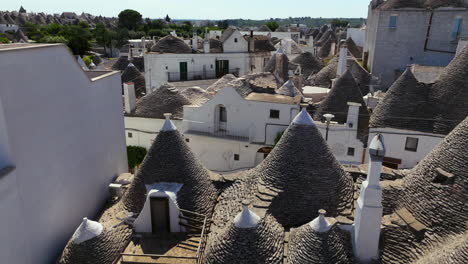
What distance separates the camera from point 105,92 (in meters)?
15.4

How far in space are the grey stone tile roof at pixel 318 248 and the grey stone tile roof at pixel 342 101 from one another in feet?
38.8

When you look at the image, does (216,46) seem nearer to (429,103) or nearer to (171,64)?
(171,64)

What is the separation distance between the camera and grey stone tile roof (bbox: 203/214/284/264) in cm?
926

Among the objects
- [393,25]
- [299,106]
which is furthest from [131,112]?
[393,25]

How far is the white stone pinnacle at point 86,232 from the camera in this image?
10.6m

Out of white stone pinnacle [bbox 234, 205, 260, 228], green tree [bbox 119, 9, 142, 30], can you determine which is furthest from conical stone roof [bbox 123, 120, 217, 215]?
green tree [bbox 119, 9, 142, 30]

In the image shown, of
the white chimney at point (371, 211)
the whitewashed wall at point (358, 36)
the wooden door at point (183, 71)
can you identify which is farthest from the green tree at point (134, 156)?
the whitewashed wall at point (358, 36)

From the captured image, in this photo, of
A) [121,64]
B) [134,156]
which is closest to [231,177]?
[134,156]

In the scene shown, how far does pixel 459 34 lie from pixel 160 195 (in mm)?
27405

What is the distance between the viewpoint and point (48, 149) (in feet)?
37.2

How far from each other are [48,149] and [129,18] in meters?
105

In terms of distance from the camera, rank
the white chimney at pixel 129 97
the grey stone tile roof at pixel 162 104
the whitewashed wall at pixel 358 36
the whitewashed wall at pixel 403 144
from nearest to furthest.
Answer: the whitewashed wall at pixel 403 144 → the grey stone tile roof at pixel 162 104 → the white chimney at pixel 129 97 → the whitewashed wall at pixel 358 36

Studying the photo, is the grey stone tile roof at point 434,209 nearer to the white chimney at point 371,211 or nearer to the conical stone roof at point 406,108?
the white chimney at point 371,211

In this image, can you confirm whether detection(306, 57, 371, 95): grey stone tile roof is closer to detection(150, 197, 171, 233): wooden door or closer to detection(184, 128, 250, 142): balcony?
detection(184, 128, 250, 142): balcony
